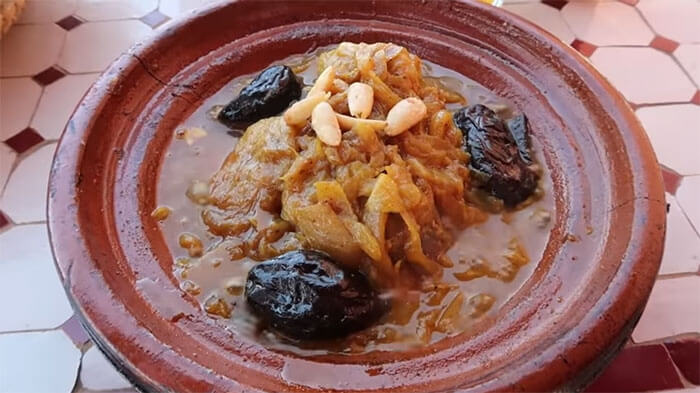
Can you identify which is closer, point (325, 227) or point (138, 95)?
point (325, 227)

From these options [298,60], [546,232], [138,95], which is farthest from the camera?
Result: [298,60]

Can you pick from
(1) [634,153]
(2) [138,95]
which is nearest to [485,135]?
(1) [634,153]

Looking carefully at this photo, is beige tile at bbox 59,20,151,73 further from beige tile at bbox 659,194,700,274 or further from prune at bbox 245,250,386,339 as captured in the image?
beige tile at bbox 659,194,700,274

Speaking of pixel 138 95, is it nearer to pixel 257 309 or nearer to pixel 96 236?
pixel 96 236

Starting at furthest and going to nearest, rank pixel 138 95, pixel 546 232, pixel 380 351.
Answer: pixel 138 95 → pixel 546 232 → pixel 380 351

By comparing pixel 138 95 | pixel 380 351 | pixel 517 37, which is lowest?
pixel 380 351

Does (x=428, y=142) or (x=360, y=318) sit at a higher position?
(x=428, y=142)

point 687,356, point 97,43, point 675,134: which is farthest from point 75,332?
point 675,134

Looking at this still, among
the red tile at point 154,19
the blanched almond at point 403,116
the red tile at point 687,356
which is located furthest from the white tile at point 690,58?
the red tile at point 154,19
